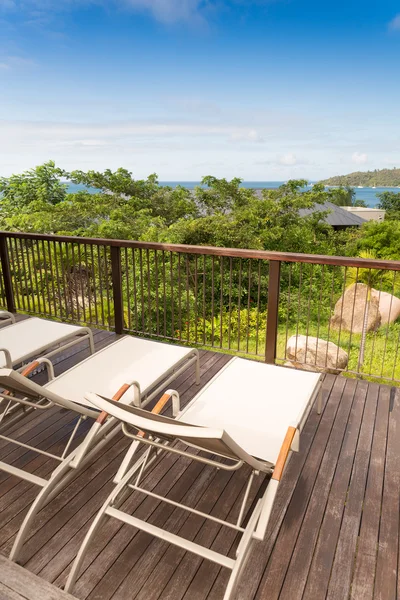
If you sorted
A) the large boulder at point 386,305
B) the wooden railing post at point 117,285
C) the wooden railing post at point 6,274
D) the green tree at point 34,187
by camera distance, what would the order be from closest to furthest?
1. the wooden railing post at point 117,285
2. the wooden railing post at point 6,274
3. the large boulder at point 386,305
4. the green tree at point 34,187

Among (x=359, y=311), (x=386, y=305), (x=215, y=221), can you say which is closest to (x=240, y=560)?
(x=359, y=311)

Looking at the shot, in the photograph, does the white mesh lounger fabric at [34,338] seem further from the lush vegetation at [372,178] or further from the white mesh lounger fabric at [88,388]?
the lush vegetation at [372,178]

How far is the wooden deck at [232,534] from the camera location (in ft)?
5.51

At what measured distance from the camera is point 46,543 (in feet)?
6.12

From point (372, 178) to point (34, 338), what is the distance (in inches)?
3116

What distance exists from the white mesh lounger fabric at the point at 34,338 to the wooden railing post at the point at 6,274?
1516 mm

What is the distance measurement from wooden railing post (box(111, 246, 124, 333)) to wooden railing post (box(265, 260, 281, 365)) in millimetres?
1615

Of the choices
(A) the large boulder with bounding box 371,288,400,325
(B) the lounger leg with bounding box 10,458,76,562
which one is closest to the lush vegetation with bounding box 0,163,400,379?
(A) the large boulder with bounding box 371,288,400,325

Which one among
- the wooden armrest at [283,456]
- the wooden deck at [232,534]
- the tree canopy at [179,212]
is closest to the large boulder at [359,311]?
the tree canopy at [179,212]

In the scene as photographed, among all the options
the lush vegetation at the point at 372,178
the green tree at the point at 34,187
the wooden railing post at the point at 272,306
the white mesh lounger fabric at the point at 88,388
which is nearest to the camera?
the white mesh lounger fabric at the point at 88,388

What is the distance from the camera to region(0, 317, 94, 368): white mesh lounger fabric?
2.99 m

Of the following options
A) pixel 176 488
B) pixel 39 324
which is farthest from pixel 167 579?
pixel 39 324

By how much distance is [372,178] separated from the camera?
236 feet

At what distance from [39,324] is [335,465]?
2.68m
